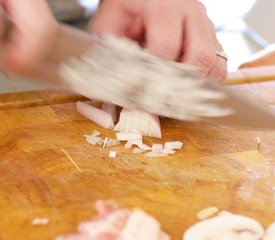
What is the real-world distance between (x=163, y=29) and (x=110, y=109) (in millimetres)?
170

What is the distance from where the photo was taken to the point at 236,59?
1.80 metres

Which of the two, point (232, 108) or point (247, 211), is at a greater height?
point (232, 108)

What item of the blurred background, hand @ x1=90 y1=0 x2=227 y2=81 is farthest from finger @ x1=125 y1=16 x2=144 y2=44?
the blurred background

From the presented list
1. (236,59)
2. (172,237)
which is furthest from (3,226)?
(236,59)

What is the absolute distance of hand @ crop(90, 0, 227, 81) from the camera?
1.17 m

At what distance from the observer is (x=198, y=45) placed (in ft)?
3.89

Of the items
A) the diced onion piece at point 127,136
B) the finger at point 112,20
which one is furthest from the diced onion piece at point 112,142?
the finger at point 112,20

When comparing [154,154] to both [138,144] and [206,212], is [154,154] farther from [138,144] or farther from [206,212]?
[206,212]

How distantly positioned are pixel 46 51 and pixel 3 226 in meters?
0.27

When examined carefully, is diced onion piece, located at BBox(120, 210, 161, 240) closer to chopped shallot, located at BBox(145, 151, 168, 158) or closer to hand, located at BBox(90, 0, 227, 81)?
chopped shallot, located at BBox(145, 151, 168, 158)

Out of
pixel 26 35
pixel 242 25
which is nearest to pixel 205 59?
pixel 26 35

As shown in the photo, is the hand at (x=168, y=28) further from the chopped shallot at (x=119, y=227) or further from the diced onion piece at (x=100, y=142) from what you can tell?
the chopped shallot at (x=119, y=227)

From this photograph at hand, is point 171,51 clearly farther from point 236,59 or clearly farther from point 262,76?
point 236,59

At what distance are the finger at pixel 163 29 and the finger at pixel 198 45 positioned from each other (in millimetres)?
17
